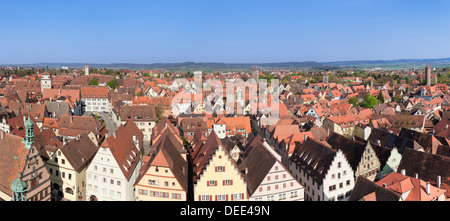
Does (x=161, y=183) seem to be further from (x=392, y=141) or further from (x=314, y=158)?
(x=392, y=141)

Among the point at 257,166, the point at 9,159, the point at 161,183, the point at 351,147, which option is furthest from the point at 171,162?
the point at 351,147

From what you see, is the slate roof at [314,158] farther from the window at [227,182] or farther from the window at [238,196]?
the window at [227,182]

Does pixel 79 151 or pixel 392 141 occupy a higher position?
pixel 79 151

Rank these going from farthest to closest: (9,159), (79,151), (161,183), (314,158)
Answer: (79,151) < (314,158) < (161,183) < (9,159)

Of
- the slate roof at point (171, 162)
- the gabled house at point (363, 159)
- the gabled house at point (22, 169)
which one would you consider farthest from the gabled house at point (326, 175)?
the gabled house at point (22, 169)

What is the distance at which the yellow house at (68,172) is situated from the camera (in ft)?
102

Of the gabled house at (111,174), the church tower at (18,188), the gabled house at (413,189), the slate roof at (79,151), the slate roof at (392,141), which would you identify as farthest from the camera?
the slate roof at (392,141)

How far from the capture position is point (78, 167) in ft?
103

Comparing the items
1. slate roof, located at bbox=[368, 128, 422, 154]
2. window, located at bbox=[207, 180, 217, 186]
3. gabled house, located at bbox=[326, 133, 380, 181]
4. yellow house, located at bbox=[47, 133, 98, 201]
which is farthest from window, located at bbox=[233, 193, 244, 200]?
slate roof, located at bbox=[368, 128, 422, 154]

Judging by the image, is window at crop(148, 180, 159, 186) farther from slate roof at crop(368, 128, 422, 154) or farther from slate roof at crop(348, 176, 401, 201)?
slate roof at crop(368, 128, 422, 154)

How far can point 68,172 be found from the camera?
3130cm

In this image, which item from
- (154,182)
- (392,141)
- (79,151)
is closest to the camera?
(154,182)
